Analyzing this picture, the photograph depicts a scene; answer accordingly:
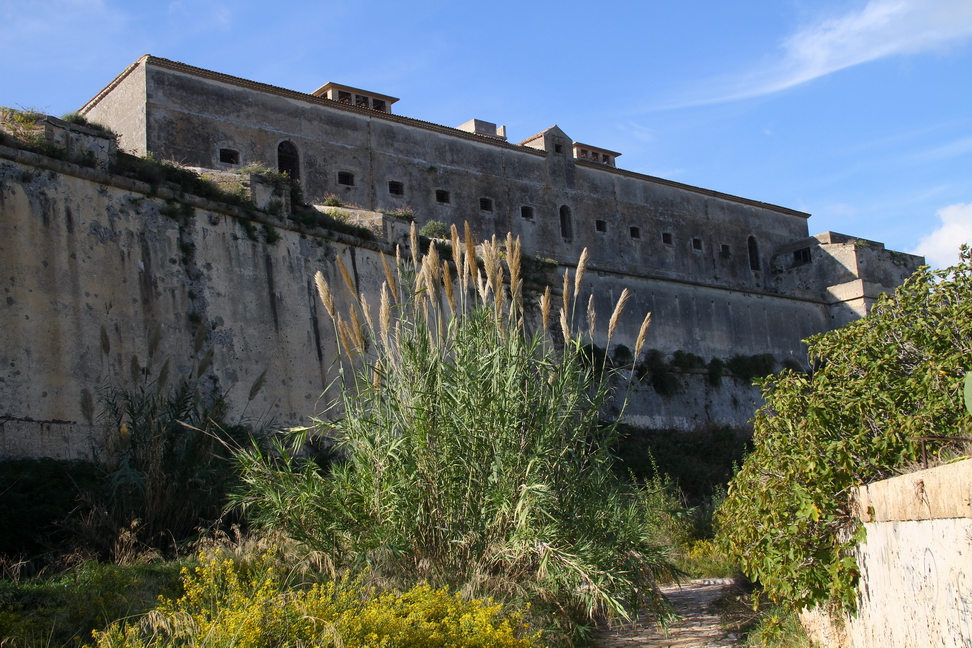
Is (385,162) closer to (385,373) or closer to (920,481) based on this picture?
(385,373)

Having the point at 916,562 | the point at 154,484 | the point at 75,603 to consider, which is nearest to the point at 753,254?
the point at 154,484

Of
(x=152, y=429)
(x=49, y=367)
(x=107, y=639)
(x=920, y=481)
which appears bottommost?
(x=107, y=639)

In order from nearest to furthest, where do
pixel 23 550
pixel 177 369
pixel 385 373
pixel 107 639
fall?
1. pixel 107 639
2. pixel 385 373
3. pixel 23 550
4. pixel 177 369

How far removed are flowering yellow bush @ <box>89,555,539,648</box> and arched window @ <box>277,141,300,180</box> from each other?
601 inches

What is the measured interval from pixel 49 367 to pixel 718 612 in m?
6.79

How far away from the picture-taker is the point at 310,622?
3.64 meters

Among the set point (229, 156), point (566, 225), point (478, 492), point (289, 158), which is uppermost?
point (289, 158)

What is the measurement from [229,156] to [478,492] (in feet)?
46.9

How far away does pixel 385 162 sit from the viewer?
20.1 metres

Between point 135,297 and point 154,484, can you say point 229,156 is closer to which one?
point 135,297

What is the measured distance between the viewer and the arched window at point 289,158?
18.6 meters

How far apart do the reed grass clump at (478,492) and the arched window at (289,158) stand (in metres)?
13.8

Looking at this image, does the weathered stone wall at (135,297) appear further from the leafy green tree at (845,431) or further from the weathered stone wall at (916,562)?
the weathered stone wall at (916,562)

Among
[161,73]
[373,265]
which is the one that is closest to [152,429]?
[373,265]
